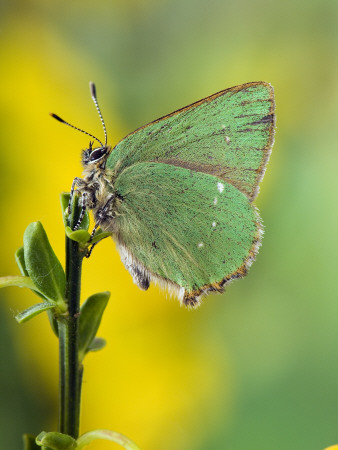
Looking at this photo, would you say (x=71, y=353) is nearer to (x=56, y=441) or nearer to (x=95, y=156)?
(x=56, y=441)

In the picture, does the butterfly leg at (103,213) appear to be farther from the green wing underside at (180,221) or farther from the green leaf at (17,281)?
the green leaf at (17,281)

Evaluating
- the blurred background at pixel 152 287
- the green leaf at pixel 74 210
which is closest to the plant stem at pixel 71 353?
the green leaf at pixel 74 210

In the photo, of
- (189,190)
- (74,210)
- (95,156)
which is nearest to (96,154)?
(95,156)

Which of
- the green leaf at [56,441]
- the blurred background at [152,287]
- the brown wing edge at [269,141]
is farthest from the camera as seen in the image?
the blurred background at [152,287]

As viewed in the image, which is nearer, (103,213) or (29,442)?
(29,442)

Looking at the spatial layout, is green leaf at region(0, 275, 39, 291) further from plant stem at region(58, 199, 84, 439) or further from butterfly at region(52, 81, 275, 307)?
butterfly at region(52, 81, 275, 307)

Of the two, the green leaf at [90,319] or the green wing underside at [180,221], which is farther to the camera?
the green wing underside at [180,221]

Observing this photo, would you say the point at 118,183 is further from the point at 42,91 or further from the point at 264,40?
the point at 264,40
